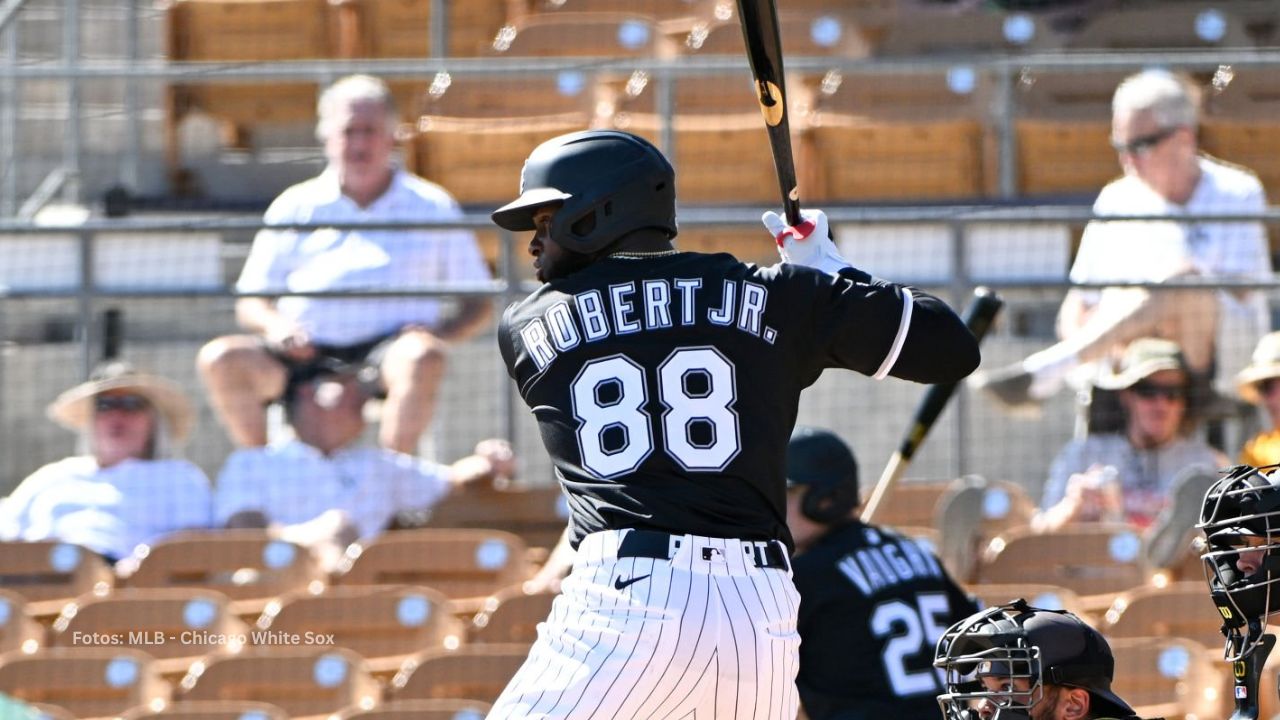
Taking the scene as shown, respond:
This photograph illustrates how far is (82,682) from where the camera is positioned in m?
5.33

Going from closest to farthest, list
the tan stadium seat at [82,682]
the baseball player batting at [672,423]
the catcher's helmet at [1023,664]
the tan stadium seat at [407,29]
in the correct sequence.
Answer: the catcher's helmet at [1023,664] < the baseball player batting at [672,423] < the tan stadium seat at [82,682] < the tan stadium seat at [407,29]

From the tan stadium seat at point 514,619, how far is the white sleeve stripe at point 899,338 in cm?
245

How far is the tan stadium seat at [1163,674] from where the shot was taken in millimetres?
5098

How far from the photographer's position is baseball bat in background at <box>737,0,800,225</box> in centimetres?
346

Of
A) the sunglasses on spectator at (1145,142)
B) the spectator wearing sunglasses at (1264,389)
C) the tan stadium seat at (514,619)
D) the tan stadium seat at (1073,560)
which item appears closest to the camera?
the tan stadium seat at (514,619)

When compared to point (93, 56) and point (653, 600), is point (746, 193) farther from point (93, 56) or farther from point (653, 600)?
point (653, 600)

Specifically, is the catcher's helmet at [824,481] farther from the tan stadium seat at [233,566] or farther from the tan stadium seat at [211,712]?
the tan stadium seat at [233,566]

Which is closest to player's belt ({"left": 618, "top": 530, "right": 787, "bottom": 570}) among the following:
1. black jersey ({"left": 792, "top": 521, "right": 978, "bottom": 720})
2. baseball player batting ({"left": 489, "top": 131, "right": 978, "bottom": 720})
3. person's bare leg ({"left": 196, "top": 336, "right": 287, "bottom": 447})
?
baseball player batting ({"left": 489, "top": 131, "right": 978, "bottom": 720})

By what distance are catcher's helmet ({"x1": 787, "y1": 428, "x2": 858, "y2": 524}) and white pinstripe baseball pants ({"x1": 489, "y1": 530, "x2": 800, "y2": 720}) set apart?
1.39 metres

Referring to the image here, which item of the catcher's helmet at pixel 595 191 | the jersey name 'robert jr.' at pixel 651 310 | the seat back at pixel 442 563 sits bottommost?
the seat back at pixel 442 563

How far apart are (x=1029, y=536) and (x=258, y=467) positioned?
239cm

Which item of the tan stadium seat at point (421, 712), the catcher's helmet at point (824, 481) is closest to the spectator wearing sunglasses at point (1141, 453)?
the catcher's helmet at point (824, 481)

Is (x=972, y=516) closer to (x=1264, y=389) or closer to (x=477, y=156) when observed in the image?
(x=1264, y=389)

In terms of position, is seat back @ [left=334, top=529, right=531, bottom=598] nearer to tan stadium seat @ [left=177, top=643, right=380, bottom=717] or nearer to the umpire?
tan stadium seat @ [left=177, top=643, right=380, bottom=717]
